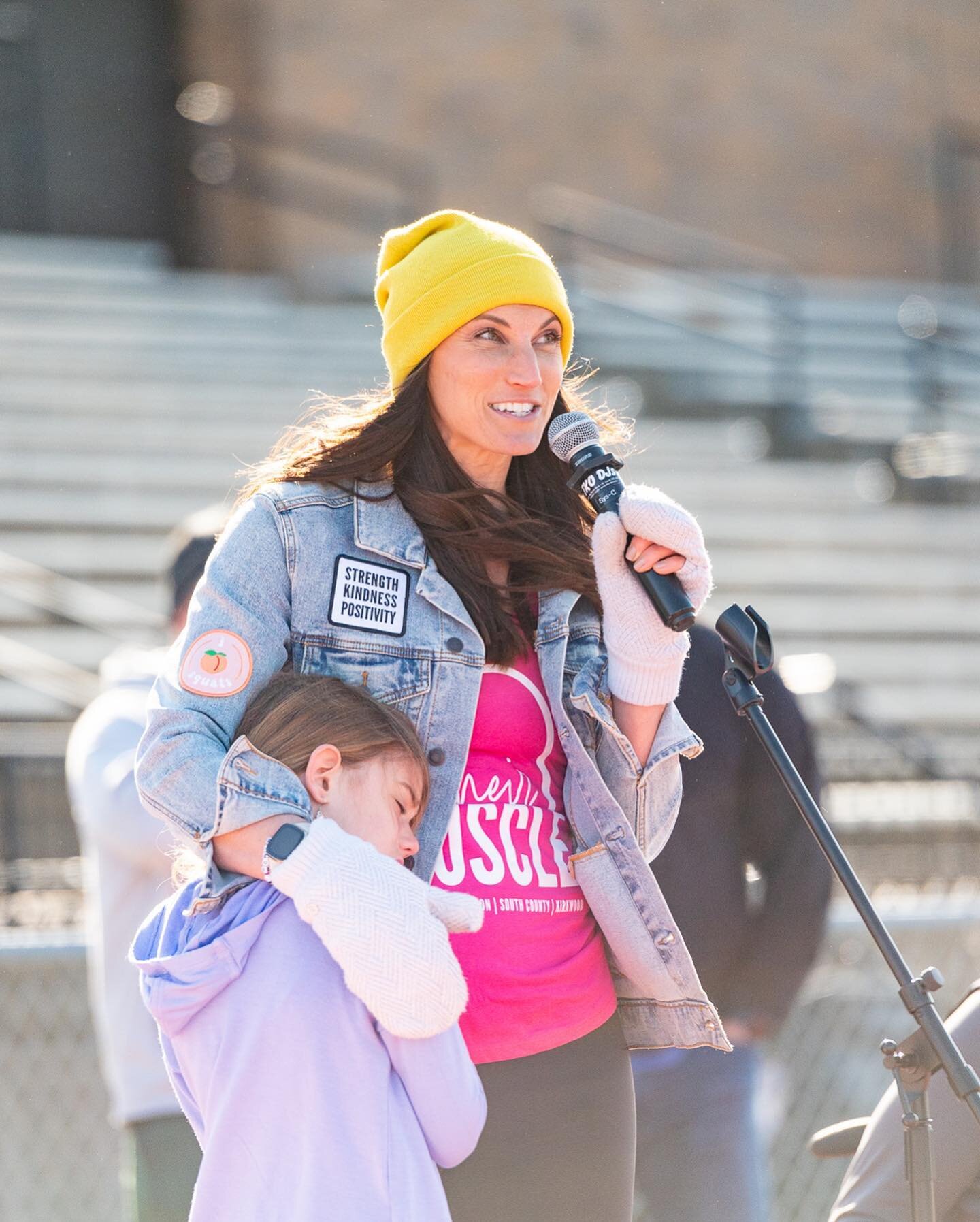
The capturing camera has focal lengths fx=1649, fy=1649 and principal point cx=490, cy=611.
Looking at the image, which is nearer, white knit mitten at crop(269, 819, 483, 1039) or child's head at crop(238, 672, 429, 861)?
white knit mitten at crop(269, 819, 483, 1039)

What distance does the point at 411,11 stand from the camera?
1391 cm

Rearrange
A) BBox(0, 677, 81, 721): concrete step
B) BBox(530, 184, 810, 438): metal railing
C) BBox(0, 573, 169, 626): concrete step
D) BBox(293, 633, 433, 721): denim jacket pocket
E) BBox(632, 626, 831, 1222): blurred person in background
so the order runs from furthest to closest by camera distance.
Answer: BBox(530, 184, 810, 438): metal railing → BBox(0, 573, 169, 626): concrete step → BBox(0, 677, 81, 721): concrete step → BBox(632, 626, 831, 1222): blurred person in background → BBox(293, 633, 433, 721): denim jacket pocket

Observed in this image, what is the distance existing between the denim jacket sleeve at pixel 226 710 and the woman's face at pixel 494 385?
32 centimetres

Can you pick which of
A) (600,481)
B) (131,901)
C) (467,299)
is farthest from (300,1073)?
(131,901)

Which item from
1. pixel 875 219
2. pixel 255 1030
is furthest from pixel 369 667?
pixel 875 219

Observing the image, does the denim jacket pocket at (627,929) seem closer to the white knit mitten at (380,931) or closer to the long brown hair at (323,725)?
the long brown hair at (323,725)

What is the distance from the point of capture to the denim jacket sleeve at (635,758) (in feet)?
7.61

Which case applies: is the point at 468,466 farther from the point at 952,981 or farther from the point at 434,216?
the point at 952,981

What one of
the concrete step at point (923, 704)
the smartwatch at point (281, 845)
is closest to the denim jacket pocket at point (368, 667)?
the smartwatch at point (281, 845)

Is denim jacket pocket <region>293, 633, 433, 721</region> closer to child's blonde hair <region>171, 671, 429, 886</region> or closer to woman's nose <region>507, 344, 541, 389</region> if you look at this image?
child's blonde hair <region>171, 671, 429, 886</region>

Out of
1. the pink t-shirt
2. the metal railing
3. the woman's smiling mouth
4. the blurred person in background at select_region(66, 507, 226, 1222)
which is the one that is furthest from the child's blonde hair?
the metal railing

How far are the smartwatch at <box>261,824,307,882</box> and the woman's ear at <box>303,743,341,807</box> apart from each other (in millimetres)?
116

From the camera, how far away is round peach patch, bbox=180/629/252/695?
2.13 metres

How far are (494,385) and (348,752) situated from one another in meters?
0.62
